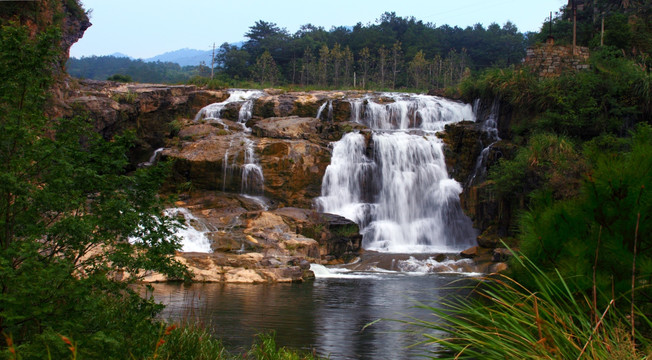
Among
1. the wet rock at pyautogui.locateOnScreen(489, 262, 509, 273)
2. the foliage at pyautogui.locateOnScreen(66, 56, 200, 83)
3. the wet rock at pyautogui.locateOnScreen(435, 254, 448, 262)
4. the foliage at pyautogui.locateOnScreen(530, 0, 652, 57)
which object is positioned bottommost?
the wet rock at pyautogui.locateOnScreen(435, 254, 448, 262)

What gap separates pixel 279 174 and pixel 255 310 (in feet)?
49.5

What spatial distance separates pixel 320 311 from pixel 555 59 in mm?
22629

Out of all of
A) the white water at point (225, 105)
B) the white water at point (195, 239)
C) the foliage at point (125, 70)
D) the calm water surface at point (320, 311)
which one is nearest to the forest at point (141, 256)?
the calm water surface at point (320, 311)

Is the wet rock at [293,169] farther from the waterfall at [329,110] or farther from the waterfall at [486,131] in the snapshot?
the waterfall at [486,131]

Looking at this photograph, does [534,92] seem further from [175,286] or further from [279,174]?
[175,286]

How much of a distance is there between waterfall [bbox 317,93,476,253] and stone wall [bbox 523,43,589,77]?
660 centimetres

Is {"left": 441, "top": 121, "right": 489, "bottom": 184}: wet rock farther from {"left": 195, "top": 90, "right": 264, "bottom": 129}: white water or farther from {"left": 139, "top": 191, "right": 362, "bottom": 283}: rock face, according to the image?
{"left": 195, "top": 90, "right": 264, "bottom": 129}: white water

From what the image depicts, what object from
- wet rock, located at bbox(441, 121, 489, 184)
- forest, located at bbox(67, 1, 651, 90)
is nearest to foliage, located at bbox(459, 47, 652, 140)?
wet rock, located at bbox(441, 121, 489, 184)

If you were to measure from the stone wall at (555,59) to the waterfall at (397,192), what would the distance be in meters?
6.60

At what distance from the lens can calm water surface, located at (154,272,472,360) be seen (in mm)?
8805

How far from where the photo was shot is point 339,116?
32188mm

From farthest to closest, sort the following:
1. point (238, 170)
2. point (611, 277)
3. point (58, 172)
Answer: point (238, 170) → point (58, 172) → point (611, 277)

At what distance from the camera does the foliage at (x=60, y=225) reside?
3898 mm

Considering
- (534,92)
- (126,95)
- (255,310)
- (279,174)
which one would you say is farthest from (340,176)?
(255,310)
